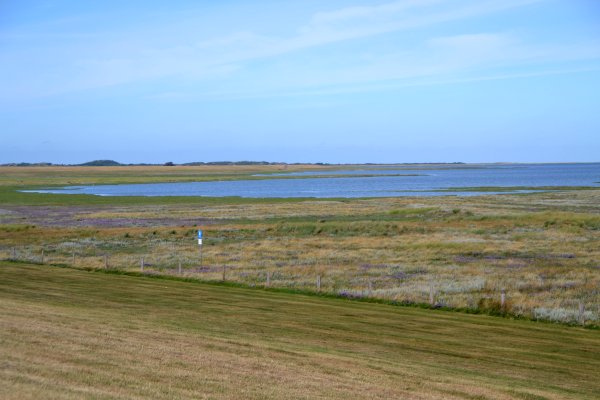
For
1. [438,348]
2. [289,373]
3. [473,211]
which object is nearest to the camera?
[289,373]

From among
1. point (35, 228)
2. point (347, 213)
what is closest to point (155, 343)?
point (35, 228)

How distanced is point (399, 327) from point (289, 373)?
31.6 ft

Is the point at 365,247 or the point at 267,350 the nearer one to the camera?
the point at 267,350

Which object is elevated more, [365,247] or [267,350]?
[267,350]

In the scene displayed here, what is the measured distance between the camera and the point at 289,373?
1404 cm

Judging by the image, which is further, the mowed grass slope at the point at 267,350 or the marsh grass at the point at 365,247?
the marsh grass at the point at 365,247

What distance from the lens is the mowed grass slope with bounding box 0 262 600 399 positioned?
40.5 feet

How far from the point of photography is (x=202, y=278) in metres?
36.0

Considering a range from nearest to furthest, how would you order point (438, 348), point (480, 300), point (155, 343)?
point (155, 343)
point (438, 348)
point (480, 300)

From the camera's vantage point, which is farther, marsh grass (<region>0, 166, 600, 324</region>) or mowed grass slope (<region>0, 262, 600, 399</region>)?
marsh grass (<region>0, 166, 600, 324</region>)

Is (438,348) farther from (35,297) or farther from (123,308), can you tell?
(35,297)

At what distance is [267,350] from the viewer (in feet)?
54.9

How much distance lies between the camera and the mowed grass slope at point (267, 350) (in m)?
12.3

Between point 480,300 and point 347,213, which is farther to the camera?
point 347,213
